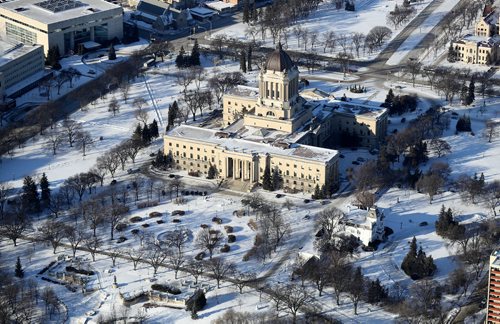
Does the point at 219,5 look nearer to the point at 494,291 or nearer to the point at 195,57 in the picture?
the point at 195,57

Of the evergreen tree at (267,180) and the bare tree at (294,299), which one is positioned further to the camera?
the evergreen tree at (267,180)

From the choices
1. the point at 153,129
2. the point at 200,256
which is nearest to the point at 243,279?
the point at 200,256

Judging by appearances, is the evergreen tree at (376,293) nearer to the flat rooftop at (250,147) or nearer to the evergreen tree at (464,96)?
the flat rooftop at (250,147)

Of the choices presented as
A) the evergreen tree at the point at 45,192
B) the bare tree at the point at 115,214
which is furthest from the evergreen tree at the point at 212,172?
the evergreen tree at the point at 45,192

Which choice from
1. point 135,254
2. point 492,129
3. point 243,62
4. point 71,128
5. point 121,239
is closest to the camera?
point 135,254

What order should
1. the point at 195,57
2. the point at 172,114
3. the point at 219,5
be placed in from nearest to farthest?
the point at 172,114 < the point at 195,57 < the point at 219,5
